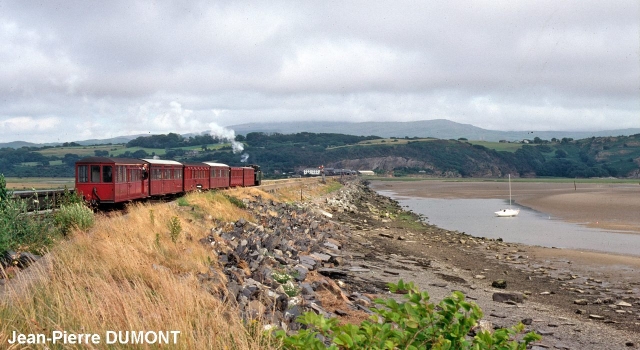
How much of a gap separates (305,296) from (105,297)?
195 inches

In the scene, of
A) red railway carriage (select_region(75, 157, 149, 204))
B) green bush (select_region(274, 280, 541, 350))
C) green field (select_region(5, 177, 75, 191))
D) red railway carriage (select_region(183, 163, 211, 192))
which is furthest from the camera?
green field (select_region(5, 177, 75, 191))

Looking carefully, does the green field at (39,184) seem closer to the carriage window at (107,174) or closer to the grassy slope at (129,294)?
the carriage window at (107,174)

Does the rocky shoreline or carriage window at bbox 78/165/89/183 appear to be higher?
carriage window at bbox 78/165/89/183

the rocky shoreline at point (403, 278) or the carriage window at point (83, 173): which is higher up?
the carriage window at point (83, 173)

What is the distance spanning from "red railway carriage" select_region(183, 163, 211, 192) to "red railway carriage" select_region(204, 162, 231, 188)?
721 mm

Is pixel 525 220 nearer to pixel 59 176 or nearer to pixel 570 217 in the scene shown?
pixel 570 217

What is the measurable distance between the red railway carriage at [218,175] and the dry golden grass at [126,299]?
3361cm

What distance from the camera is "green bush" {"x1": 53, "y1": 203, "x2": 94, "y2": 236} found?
16.4 meters

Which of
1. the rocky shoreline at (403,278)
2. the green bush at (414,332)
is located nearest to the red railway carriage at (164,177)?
the rocky shoreline at (403,278)

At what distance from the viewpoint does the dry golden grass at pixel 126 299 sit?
619 centimetres

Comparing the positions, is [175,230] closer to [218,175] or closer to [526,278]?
[526,278]

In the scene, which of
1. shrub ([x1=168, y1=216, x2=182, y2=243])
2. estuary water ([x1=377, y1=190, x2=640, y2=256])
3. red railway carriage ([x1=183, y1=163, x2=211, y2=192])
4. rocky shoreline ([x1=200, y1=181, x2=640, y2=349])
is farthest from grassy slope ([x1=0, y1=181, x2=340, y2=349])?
red railway carriage ([x1=183, y1=163, x2=211, y2=192])

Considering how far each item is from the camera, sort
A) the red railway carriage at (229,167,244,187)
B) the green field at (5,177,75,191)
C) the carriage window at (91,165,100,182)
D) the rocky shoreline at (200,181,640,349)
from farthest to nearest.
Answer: the red railway carriage at (229,167,244,187) → the green field at (5,177,75,191) → the carriage window at (91,165,100,182) → the rocky shoreline at (200,181,640,349)

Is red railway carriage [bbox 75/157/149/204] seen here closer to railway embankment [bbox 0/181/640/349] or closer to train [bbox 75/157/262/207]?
train [bbox 75/157/262/207]
